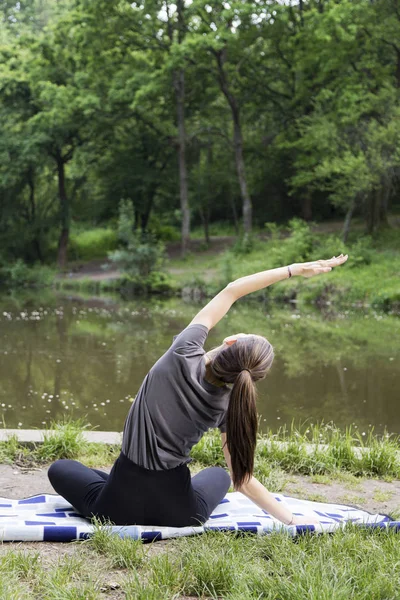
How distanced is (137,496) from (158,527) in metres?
0.22

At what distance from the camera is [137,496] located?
355 centimetres

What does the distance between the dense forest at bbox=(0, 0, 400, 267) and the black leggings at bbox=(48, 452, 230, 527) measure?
18643mm

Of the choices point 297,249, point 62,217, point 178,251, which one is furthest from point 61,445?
point 62,217

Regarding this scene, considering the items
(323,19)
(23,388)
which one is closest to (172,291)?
(323,19)

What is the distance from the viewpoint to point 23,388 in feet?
30.7

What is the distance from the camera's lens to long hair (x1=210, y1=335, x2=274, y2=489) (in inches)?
126

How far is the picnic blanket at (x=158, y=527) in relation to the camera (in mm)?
3504

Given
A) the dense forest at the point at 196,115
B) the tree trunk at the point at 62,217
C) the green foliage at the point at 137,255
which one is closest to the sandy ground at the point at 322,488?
the dense forest at the point at 196,115

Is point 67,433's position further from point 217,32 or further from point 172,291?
point 217,32

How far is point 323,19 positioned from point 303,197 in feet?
25.9

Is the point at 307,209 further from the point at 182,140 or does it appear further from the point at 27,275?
the point at 27,275

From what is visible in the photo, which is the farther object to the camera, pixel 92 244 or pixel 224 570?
pixel 92 244

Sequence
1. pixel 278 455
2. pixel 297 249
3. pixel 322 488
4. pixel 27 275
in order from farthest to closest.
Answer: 1. pixel 27 275
2. pixel 297 249
3. pixel 278 455
4. pixel 322 488

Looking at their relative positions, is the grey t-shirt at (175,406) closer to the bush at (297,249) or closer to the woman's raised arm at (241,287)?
the woman's raised arm at (241,287)
